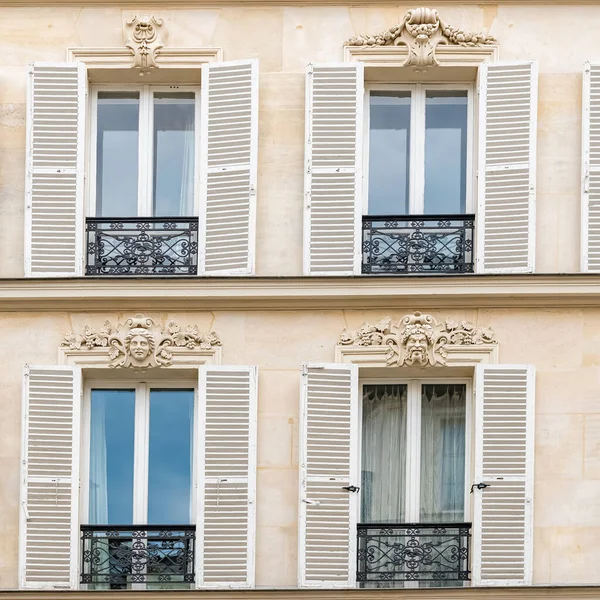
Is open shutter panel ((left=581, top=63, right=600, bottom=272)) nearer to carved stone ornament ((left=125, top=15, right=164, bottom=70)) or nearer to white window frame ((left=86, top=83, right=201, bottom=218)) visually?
white window frame ((left=86, top=83, right=201, bottom=218))

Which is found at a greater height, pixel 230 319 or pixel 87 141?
pixel 87 141

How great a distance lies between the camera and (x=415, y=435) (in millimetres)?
22438

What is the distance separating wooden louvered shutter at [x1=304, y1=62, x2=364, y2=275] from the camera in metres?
22.3

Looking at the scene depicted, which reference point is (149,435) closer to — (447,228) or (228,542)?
(228,542)

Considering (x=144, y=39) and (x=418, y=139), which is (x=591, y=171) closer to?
(x=418, y=139)

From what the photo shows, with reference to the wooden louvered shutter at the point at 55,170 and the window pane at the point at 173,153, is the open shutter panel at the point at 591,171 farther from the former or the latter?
the wooden louvered shutter at the point at 55,170

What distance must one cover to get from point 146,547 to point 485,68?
203 inches

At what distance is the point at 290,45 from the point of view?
23.0 metres

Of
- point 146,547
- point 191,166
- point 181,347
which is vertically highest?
point 191,166

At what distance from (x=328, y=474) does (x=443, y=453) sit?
3.74ft

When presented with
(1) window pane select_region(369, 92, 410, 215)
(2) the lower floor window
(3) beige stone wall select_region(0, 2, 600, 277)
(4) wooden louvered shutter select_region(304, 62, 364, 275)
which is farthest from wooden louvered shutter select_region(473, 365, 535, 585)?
(1) window pane select_region(369, 92, 410, 215)

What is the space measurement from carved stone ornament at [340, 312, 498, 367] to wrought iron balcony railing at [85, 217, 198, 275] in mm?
1634

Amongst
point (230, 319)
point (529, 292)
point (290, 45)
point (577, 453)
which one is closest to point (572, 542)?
point (577, 453)

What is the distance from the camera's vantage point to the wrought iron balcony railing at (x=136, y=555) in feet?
71.9
